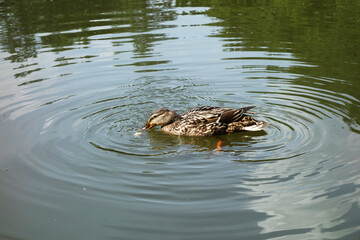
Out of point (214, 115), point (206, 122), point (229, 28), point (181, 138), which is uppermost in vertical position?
point (229, 28)

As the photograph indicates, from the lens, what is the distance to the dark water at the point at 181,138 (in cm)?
553

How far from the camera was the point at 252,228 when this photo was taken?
17.1 ft

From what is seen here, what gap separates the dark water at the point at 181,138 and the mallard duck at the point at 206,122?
0.15m

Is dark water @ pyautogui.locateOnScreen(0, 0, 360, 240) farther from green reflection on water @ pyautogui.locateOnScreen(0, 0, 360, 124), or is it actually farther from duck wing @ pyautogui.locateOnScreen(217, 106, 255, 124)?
duck wing @ pyautogui.locateOnScreen(217, 106, 255, 124)

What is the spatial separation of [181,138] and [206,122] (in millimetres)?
494

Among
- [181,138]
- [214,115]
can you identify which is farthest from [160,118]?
[214,115]

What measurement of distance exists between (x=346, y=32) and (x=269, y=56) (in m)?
2.79

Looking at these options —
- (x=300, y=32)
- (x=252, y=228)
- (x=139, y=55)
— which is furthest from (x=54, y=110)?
(x=300, y=32)

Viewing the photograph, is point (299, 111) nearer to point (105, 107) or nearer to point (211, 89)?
point (211, 89)

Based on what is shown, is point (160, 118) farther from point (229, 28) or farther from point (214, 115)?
point (229, 28)

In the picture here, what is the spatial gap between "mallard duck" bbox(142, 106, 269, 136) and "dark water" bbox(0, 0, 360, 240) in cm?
15

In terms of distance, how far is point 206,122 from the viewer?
27.2ft

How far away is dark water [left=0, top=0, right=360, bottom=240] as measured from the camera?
553cm

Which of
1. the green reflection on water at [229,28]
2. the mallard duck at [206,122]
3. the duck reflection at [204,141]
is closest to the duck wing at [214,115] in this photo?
the mallard duck at [206,122]
